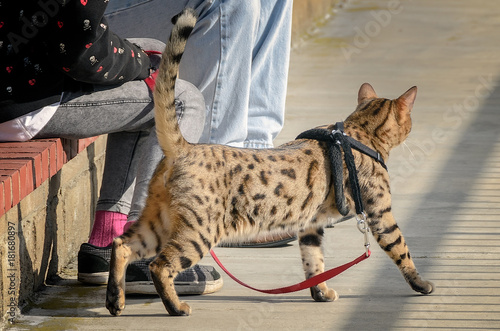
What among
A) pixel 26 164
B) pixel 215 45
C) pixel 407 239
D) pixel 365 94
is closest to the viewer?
pixel 26 164

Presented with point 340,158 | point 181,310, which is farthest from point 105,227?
point 340,158

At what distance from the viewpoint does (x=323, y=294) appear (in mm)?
3701

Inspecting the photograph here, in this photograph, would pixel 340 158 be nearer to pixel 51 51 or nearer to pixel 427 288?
pixel 427 288

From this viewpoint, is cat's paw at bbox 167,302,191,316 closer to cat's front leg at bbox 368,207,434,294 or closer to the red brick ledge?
the red brick ledge

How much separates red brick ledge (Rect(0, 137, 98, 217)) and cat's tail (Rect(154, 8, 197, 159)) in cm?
53

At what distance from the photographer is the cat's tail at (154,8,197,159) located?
326 centimetres

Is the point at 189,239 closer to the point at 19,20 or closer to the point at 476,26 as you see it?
the point at 19,20

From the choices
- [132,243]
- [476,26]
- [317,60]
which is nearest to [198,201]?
[132,243]

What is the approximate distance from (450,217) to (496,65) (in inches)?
199

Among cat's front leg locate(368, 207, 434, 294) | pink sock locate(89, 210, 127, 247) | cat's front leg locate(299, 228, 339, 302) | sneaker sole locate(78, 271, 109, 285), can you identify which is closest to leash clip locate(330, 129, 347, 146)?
cat's front leg locate(368, 207, 434, 294)

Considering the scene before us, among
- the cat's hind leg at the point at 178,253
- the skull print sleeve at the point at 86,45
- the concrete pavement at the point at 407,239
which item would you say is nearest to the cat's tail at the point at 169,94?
the skull print sleeve at the point at 86,45

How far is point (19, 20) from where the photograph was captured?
3.12 metres

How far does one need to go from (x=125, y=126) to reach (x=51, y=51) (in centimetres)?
68

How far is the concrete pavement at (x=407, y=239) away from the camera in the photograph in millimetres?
3504
